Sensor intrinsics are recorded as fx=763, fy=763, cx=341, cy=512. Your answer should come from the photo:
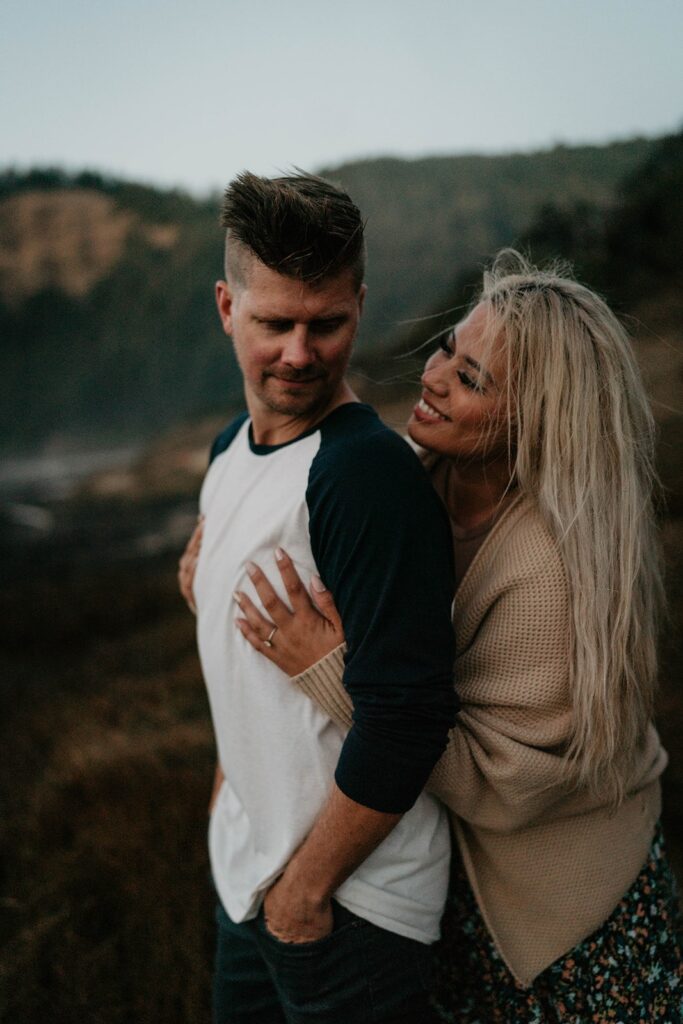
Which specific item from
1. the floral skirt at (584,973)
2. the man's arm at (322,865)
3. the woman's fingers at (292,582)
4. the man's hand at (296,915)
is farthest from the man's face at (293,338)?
the floral skirt at (584,973)

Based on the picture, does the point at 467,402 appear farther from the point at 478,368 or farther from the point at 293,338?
the point at 293,338

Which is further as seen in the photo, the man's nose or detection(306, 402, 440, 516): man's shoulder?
the man's nose

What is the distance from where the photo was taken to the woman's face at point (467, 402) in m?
1.85

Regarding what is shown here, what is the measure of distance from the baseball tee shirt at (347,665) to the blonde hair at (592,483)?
34cm

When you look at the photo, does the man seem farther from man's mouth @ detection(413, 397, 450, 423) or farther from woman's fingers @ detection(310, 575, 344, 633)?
man's mouth @ detection(413, 397, 450, 423)

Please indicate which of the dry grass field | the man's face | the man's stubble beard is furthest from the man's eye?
the dry grass field

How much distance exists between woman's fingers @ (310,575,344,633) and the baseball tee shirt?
3cm

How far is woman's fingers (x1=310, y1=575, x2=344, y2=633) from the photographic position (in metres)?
1.67

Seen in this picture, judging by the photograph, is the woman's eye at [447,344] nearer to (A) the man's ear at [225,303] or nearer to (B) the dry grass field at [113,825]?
(A) the man's ear at [225,303]

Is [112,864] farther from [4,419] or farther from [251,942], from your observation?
[4,419]

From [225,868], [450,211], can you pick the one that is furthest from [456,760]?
[450,211]

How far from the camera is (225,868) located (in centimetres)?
191

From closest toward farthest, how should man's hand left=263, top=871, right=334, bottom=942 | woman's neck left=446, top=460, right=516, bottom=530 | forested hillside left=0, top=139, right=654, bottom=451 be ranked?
1. man's hand left=263, top=871, right=334, bottom=942
2. woman's neck left=446, top=460, right=516, bottom=530
3. forested hillside left=0, top=139, right=654, bottom=451

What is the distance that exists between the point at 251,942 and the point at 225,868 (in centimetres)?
18
